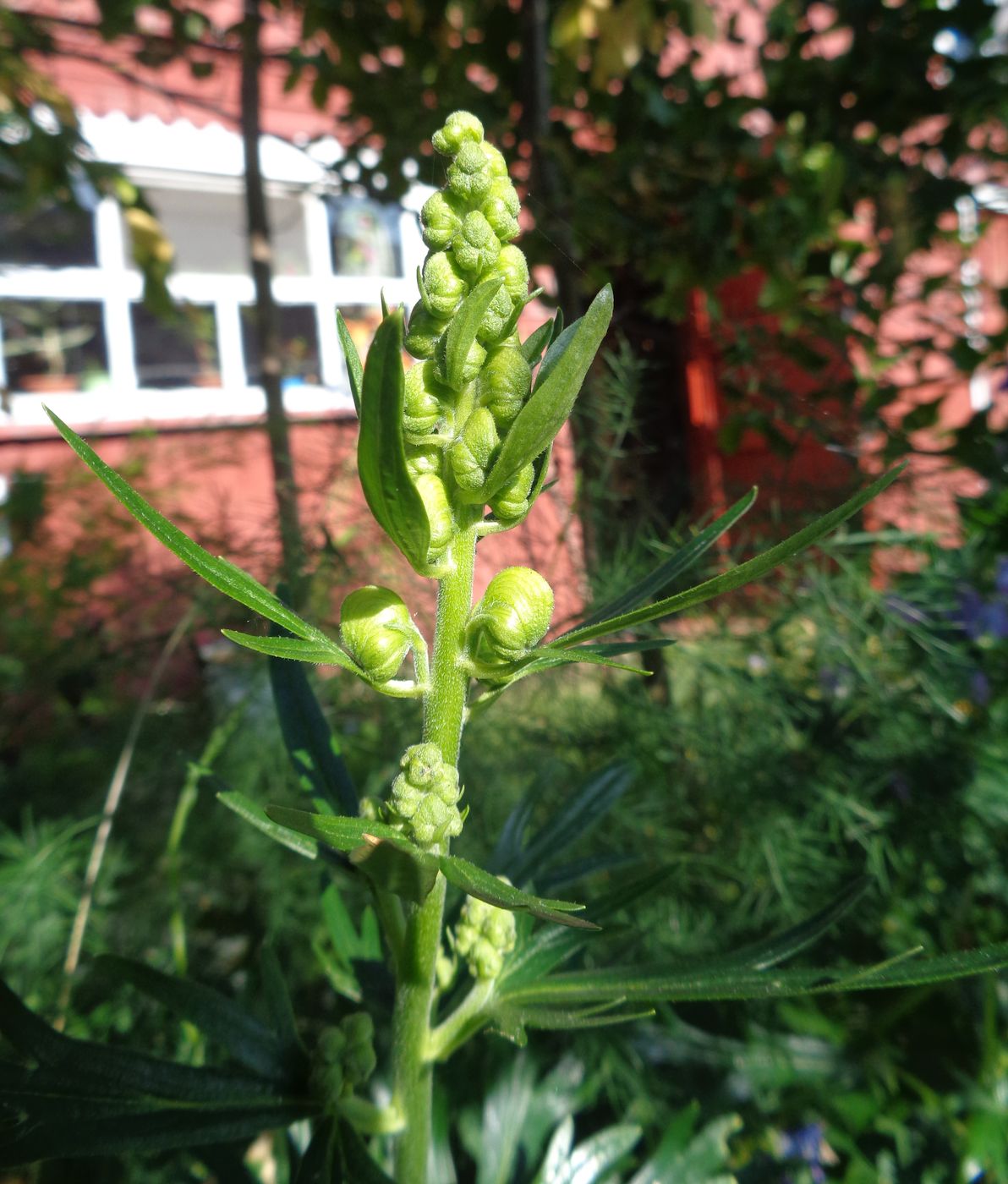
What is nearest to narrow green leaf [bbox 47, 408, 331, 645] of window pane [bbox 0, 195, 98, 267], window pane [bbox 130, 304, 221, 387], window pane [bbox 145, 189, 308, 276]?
window pane [bbox 0, 195, 98, 267]

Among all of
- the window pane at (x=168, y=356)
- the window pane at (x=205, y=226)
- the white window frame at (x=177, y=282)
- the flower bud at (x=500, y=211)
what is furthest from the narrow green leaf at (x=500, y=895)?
the window pane at (x=205, y=226)

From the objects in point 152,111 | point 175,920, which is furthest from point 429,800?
point 152,111

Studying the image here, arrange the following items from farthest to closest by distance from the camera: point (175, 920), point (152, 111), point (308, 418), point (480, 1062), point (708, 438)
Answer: point (152, 111) → point (308, 418) → point (708, 438) → point (480, 1062) → point (175, 920)

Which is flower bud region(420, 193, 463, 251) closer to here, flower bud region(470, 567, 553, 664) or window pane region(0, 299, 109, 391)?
flower bud region(470, 567, 553, 664)

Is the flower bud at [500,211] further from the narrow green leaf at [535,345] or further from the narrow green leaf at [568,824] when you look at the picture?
the narrow green leaf at [568,824]

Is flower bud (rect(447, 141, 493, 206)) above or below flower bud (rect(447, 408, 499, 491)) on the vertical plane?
above

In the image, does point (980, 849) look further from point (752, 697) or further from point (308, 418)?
point (308, 418)
